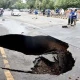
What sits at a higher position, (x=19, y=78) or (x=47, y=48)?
(x=19, y=78)

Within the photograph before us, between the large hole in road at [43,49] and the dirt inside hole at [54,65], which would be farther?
the large hole in road at [43,49]

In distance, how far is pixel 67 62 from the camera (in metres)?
7.20

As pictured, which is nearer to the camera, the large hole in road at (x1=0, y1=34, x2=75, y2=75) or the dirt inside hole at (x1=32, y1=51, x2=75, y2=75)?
the dirt inside hole at (x1=32, y1=51, x2=75, y2=75)

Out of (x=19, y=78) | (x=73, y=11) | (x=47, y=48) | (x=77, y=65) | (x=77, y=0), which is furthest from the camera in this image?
(x=77, y=0)

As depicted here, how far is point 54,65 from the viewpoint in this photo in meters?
6.94

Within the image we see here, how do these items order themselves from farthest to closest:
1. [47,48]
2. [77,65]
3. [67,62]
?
[47,48], [67,62], [77,65]

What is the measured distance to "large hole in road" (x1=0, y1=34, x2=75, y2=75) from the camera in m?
6.63

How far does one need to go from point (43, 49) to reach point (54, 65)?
343cm

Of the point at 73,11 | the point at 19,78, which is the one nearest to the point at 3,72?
the point at 19,78

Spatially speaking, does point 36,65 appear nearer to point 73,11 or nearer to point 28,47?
point 28,47

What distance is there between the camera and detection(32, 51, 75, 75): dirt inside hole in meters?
6.29

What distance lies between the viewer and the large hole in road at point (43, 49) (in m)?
6.63

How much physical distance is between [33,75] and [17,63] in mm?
1259

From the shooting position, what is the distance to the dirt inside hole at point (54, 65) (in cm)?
629
